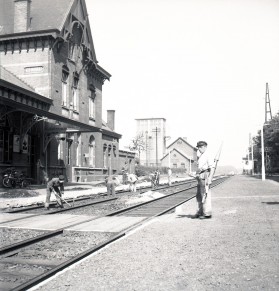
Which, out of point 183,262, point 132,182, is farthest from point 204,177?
point 132,182

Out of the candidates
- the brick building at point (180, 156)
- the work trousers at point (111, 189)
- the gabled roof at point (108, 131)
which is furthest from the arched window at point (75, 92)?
the brick building at point (180, 156)

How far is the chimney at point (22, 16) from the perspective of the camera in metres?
28.9

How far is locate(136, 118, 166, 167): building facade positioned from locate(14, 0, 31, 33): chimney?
73.2m

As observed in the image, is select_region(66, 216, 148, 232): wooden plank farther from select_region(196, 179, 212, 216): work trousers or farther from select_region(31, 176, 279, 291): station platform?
select_region(196, 179, 212, 216): work trousers

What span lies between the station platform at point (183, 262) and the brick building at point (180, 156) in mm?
83512

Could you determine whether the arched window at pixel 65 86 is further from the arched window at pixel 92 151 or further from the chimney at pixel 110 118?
the chimney at pixel 110 118

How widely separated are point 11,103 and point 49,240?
13082 millimetres

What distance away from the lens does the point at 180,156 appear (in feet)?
310

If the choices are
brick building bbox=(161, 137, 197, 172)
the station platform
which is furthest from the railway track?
brick building bbox=(161, 137, 197, 172)

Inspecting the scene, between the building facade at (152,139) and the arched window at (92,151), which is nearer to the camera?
the arched window at (92,151)

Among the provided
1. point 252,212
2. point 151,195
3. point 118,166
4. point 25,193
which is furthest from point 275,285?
point 118,166

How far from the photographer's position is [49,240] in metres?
7.32

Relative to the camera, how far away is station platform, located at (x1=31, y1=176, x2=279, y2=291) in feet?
14.1

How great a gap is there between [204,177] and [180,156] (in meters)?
85.3
